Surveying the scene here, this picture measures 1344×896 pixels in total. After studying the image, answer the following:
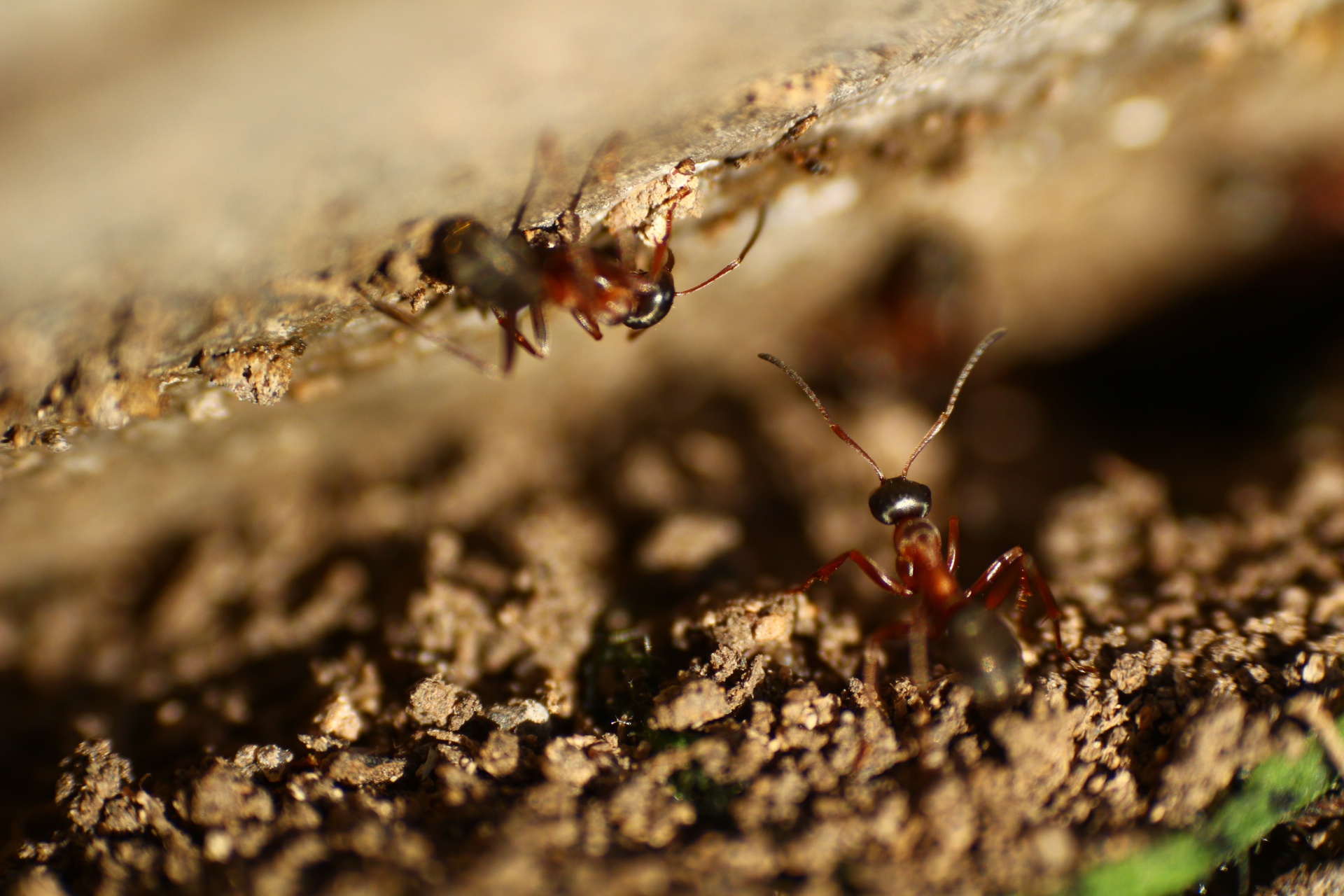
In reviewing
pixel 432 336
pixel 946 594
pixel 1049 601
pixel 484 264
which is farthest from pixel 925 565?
pixel 432 336

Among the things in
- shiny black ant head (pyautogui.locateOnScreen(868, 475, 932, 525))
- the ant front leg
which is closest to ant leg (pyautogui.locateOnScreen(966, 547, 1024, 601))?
the ant front leg

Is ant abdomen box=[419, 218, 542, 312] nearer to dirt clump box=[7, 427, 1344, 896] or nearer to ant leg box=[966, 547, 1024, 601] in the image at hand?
dirt clump box=[7, 427, 1344, 896]

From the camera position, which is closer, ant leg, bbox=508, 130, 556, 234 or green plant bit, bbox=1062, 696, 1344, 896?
green plant bit, bbox=1062, 696, 1344, 896

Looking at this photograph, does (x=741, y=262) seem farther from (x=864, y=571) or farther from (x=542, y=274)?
(x=864, y=571)

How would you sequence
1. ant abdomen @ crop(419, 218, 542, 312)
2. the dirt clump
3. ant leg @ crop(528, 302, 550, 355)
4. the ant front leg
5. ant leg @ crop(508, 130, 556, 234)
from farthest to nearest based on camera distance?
1. ant leg @ crop(528, 302, 550, 355)
2. the ant front leg
3. ant abdomen @ crop(419, 218, 542, 312)
4. ant leg @ crop(508, 130, 556, 234)
5. the dirt clump

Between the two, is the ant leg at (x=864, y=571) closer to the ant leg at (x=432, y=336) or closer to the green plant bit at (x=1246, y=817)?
the green plant bit at (x=1246, y=817)

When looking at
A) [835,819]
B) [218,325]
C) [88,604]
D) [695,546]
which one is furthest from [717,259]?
[88,604]

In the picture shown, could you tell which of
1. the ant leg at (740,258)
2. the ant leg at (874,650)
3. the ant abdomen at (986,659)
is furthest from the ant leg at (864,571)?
the ant leg at (740,258)
